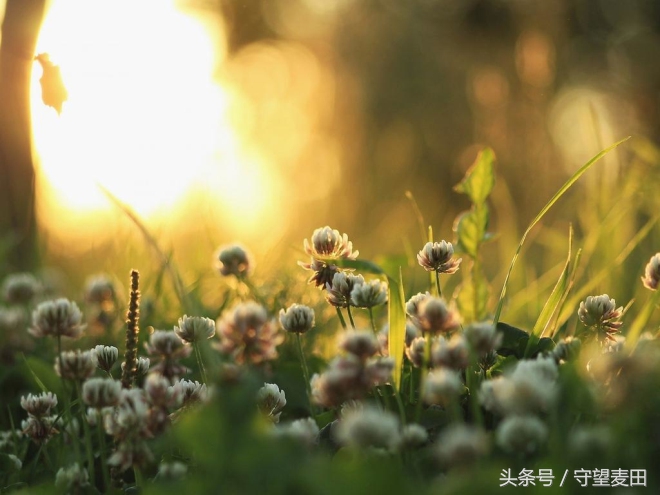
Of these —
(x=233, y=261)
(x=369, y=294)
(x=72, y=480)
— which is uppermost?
(x=233, y=261)

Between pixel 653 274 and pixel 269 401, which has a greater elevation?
pixel 653 274

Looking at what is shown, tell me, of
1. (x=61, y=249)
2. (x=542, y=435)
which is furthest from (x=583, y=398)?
(x=61, y=249)

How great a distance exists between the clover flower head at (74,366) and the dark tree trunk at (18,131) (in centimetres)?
121

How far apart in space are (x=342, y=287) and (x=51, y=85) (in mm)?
827

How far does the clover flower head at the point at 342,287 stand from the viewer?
1.39 meters

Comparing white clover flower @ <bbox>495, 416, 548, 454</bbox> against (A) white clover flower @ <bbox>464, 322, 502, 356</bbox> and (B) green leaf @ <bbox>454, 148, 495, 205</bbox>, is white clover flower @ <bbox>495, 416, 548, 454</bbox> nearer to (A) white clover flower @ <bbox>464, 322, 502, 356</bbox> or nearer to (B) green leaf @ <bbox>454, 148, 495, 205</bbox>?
(A) white clover flower @ <bbox>464, 322, 502, 356</bbox>

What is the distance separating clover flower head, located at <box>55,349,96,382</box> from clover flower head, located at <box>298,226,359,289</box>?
1.59 ft

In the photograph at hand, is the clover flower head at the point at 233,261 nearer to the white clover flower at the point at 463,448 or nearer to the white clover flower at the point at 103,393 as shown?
the white clover flower at the point at 103,393

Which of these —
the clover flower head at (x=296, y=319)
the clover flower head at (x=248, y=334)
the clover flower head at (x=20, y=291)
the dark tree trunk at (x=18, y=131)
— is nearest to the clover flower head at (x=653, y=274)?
the clover flower head at (x=296, y=319)

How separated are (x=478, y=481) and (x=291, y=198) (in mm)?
11000

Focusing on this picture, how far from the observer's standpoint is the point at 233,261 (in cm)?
192

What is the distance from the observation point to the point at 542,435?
0.89 m

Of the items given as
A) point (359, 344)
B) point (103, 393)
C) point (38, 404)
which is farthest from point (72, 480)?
point (359, 344)

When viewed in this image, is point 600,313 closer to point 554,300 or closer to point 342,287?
point 554,300
